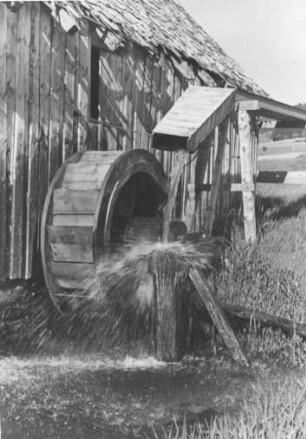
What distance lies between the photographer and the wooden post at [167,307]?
5.94 meters

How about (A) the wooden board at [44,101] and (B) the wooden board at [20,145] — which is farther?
(A) the wooden board at [44,101]

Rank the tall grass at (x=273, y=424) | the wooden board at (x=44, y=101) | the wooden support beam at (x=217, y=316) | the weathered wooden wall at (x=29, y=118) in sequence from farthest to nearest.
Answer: the wooden board at (x=44, y=101), the weathered wooden wall at (x=29, y=118), the wooden support beam at (x=217, y=316), the tall grass at (x=273, y=424)

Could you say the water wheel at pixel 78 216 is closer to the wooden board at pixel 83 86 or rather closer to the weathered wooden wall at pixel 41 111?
the weathered wooden wall at pixel 41 111

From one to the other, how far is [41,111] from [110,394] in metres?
2.87

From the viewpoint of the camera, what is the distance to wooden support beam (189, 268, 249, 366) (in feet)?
19.0

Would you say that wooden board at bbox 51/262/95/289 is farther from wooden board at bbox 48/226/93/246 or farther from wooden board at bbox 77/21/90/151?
wooden board at bbox 77/21/90/151

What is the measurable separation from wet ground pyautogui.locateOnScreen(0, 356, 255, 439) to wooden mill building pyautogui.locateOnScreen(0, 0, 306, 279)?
1130mm

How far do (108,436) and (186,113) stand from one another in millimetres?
3550

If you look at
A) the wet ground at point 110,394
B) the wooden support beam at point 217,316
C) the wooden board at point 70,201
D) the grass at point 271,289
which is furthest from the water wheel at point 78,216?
the grass at point 271,289

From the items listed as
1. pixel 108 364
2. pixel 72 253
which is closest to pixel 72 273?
pixel 72 253

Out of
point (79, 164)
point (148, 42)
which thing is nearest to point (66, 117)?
point (79, 164)

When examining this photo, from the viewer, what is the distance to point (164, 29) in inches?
350

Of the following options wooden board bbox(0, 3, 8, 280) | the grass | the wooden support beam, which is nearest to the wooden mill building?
wooden board bbox(0, 3, 8, 280)

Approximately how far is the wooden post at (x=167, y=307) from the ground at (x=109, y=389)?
15 centimetres
